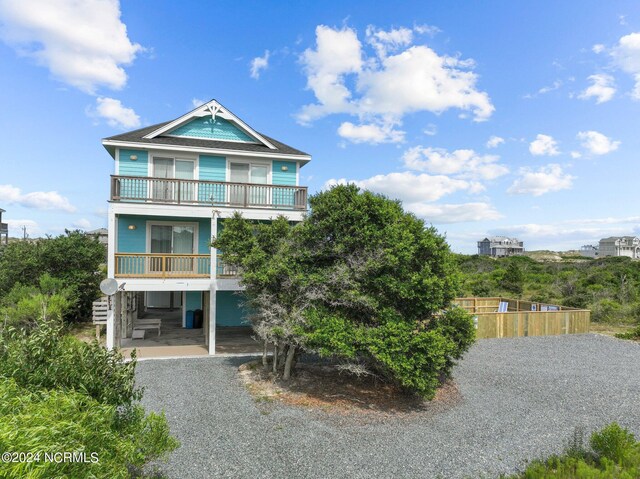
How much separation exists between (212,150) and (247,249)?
21.9 ft

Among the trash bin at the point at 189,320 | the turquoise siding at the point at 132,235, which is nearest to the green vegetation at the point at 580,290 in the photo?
the trash bin at the point at 189,320

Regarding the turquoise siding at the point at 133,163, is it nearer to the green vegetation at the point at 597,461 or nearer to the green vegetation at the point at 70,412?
the green vegetation at the point at 70,412

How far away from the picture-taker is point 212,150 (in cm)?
1480

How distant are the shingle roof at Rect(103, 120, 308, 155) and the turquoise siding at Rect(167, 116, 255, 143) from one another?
318mm

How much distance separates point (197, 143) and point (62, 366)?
1211 centimetres

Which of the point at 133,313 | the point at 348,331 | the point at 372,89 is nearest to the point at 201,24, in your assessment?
the point at 372,89

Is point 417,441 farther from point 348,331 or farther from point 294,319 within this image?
point 294,319

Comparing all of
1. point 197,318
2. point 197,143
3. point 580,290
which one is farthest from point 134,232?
point 580,290

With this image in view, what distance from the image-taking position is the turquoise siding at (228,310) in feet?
54.9

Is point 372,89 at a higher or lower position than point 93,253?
higher

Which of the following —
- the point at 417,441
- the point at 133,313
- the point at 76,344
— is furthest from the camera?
the point at 133,313

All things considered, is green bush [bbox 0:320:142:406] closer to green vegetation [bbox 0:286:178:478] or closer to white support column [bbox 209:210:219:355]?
green vegetation [bbox 0:286:178:478]

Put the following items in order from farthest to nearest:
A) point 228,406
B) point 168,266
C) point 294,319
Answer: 1. point 168,266
2. point 294,319
3. point 228,406

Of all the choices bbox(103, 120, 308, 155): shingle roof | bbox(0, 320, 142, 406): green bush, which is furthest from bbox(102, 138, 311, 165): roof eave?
bbox(0, 320, 142, 406): green bush
